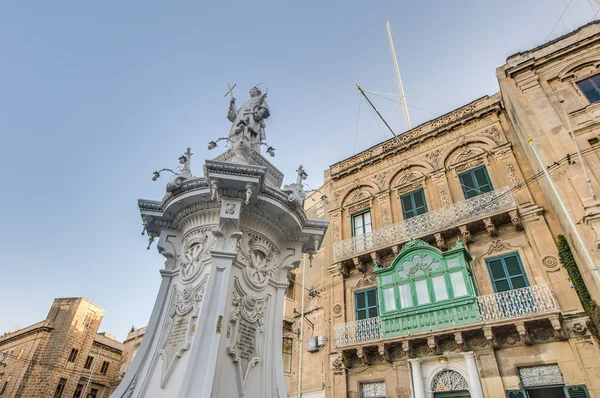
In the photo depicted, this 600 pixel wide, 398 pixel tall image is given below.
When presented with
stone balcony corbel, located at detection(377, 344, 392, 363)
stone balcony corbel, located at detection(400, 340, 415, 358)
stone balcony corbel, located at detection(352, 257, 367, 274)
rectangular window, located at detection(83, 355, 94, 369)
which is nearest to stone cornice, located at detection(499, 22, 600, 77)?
stone balcony corbel, located at detection(352, 257, 367, 274)

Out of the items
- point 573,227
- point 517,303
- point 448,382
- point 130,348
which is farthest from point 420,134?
point 130,348

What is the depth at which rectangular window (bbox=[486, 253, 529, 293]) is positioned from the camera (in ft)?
40.6

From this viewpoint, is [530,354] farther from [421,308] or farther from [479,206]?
[479,206]

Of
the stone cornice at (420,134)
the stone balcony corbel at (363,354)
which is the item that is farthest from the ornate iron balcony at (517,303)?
the stone cornice at (420,134)

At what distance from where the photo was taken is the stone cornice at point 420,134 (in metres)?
17.0

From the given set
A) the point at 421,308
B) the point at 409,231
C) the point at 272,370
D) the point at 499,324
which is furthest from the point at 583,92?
the point at 272,370

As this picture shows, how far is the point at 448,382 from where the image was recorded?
1195cm

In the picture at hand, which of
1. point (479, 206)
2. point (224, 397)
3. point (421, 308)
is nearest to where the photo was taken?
point (224, 397)

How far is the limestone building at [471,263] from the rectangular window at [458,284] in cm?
4

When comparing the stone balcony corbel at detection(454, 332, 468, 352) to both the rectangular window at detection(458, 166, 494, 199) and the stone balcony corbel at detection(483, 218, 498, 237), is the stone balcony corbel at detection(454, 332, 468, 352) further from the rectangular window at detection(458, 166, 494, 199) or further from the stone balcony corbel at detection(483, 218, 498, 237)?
the rectangular window at detection(458, 166, 494, 199)

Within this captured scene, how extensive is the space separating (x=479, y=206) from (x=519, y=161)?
283 cm

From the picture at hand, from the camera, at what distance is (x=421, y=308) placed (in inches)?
508

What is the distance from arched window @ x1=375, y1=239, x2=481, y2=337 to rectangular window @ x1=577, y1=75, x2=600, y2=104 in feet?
24.6

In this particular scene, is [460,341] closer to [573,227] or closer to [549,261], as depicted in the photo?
[549,261]
